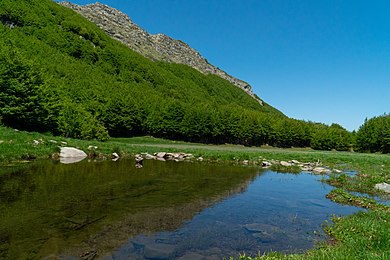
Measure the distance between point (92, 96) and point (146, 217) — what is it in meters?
91.9

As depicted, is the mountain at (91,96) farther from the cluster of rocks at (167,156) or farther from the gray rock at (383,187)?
the gray rock at (383,187)

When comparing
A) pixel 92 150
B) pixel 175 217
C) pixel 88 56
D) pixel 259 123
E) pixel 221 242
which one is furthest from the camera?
pixel 88 56

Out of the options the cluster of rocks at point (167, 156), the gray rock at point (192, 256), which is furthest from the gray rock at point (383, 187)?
the cluster of rocks at point (167, 156)

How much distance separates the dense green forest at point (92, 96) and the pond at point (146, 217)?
2925 cm

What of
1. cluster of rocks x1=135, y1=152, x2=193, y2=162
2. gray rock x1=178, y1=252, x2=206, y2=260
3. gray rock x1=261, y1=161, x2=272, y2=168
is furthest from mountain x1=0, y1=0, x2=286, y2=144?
gray rock x1=178, y1=252, x2=206, y2=260

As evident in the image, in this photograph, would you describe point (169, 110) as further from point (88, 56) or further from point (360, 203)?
point (360, 203)

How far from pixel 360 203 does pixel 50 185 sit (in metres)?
19.1

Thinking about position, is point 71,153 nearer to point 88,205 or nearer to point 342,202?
point 88,205

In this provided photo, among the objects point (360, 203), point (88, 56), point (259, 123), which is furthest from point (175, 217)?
point (88, 56)

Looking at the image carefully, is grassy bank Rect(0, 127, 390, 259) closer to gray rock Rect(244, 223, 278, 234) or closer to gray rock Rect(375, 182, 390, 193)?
gray rock Rect(375, 182, 390, 193)

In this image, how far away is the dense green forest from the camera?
151ft

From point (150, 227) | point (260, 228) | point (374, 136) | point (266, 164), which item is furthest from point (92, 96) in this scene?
point (374, 136)

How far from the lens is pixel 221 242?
10.0 m

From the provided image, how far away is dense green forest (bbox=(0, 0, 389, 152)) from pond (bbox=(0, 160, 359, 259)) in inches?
1152
